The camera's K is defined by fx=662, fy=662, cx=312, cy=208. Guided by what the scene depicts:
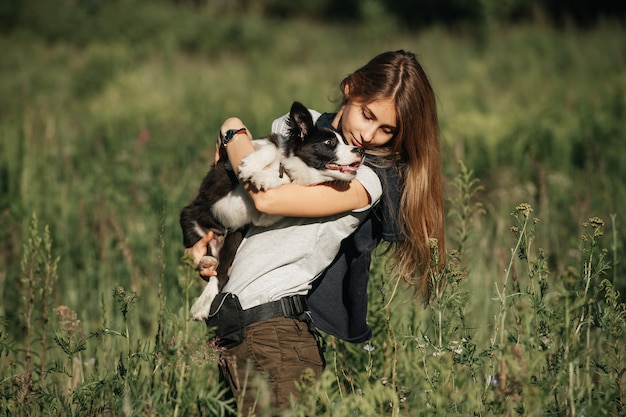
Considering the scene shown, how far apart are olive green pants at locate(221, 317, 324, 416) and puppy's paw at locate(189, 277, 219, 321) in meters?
0.19

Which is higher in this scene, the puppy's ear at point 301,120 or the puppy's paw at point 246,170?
the puppy's ear at point 301,120

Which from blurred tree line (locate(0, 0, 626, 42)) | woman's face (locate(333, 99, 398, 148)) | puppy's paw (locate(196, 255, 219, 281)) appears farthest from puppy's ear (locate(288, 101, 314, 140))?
blurred tree line (locate(0, 0, 626, 42))

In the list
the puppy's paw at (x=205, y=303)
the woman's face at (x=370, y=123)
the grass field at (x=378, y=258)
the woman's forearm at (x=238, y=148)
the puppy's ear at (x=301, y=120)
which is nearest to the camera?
the grass field at (x=378, y=258)

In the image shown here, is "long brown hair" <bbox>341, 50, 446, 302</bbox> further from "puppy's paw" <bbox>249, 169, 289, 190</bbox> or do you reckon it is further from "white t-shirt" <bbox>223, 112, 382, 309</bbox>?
"puppy's paw" <bbox>249, 169, 289, 190</bbox>

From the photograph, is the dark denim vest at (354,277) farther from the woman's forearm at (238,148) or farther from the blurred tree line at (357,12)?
the blurred tree line at (357,12)

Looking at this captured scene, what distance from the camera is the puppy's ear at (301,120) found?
3141 mm

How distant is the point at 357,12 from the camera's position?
28891mm

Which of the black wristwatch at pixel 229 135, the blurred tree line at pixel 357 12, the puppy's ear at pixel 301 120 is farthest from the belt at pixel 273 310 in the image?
the blurred tree line at pixel 357 12

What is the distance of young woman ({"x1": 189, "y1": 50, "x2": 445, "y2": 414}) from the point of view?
268 centimetres

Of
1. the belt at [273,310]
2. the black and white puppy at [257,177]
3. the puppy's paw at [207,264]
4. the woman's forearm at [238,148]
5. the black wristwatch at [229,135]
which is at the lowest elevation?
the belt at [273,310]

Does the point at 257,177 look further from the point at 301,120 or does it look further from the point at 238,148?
the point at 301,120

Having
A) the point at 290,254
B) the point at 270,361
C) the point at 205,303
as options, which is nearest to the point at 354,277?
the point at 290,254

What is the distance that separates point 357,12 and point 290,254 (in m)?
27.6

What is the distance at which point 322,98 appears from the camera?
1163 centimetres
